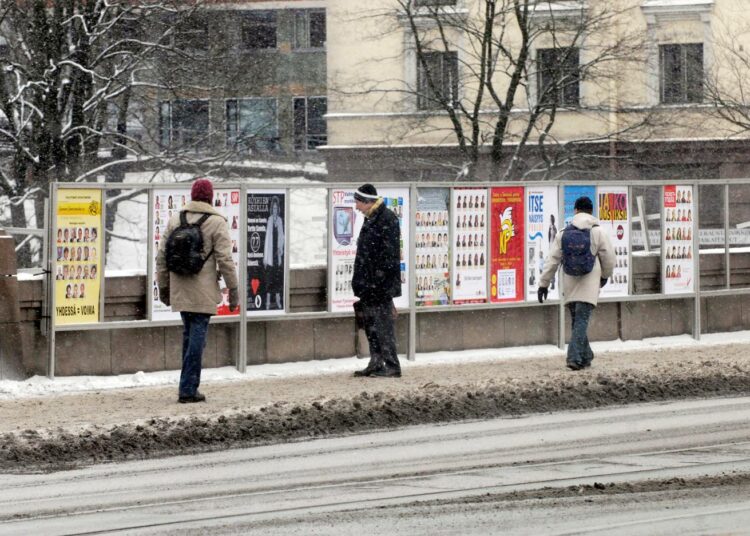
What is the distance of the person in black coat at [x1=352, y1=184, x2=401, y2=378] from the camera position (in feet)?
47.4

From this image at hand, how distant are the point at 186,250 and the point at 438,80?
30.1 meters

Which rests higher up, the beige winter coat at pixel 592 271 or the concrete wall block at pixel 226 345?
the beige winter coat at pixel 592 271

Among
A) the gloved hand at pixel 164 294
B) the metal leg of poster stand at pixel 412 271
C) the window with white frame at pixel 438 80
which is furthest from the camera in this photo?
the window with white frame at pixel 438 80

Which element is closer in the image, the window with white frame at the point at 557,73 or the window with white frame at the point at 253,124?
the window with white frame at the point at 253,124

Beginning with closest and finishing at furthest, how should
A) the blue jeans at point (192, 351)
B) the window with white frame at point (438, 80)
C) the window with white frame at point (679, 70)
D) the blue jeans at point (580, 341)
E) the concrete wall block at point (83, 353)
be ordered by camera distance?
the blue jeans at point (192, 351) < the concrete wall block at point (83, 353) < the blue jeans at point (580, 341) < the window with white frame at point (438, 80) < the window with white frame at point (679, 70)

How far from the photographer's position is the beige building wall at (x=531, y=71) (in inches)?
1711

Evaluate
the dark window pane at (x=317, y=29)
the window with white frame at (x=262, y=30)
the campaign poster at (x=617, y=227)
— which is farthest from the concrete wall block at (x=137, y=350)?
the dark window pane at (x=317, y=29)

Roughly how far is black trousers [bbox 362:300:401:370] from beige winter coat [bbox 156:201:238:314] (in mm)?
2233

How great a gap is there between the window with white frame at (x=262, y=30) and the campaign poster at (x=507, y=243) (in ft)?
139

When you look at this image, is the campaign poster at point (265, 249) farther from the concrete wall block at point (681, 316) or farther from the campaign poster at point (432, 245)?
the concrete wall block at point (681, 316)

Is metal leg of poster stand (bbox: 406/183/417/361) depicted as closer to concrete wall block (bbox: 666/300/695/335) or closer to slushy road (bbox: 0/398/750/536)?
concrete wall block (bbox: 666/300/695/335)

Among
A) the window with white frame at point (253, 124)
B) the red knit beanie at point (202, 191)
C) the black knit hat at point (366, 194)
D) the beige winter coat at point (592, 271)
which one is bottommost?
the beige winter coat at point (592, 271)

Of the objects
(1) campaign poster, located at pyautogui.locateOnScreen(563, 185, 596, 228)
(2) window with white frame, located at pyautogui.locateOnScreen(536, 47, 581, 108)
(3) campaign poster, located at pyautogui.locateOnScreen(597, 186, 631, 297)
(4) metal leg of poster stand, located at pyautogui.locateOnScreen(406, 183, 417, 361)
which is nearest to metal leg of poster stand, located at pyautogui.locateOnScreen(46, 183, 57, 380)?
(4) metal leg of poster stand, located at pyautogui.locateOnScreen(406, 183, 417, 361)

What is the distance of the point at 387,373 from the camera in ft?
47.5
